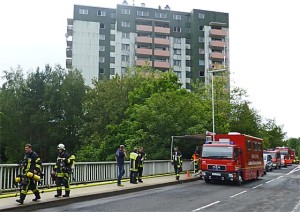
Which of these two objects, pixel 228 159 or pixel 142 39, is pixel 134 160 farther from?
pixel 142 39

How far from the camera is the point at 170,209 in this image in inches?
451

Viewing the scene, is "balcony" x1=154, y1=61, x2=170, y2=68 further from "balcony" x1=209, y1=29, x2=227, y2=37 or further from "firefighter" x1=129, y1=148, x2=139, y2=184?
"firefighter" x1=129, y1=148, x2=139, y2=184

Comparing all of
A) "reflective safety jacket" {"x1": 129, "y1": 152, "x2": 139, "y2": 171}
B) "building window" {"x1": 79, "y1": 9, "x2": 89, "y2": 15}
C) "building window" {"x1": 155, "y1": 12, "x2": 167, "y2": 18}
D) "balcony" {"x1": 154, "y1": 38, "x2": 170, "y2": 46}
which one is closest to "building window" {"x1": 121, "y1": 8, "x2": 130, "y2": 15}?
"building window" {"x1": 155, "y1": 12, "x2": 167, "y2": 18}

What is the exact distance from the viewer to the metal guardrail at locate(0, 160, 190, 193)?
1300cm

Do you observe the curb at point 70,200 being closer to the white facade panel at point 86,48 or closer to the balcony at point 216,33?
the white facade panel at point 86,48

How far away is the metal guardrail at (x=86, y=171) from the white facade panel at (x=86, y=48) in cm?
5761

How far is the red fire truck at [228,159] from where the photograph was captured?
20.7m

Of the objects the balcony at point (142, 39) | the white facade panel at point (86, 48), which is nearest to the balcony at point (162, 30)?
the balcony at point (142, 39)

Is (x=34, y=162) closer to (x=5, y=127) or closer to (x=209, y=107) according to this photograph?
(x=209, y=107)

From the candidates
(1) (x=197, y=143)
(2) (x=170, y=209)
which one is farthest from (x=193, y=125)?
(2) (x=170, y=209)

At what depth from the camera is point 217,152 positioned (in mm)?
21250

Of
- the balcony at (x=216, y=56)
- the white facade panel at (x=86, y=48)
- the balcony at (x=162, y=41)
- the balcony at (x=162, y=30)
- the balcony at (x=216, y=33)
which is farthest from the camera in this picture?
the balcony at (x=216, y=33)

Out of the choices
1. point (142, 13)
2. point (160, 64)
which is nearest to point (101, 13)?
point (142, 13)

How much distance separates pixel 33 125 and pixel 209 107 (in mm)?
23976
